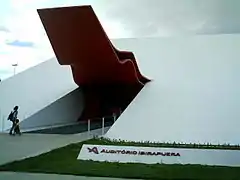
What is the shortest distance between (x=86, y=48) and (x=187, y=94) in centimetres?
419

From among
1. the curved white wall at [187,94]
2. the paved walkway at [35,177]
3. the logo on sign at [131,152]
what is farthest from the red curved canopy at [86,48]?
the paved walkway at [35,177]

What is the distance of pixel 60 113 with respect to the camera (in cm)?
1933

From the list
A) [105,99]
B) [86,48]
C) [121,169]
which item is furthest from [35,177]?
[105,99]

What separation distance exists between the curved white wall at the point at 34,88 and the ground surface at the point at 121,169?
33.1 ft

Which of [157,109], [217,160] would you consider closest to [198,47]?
[157,109]

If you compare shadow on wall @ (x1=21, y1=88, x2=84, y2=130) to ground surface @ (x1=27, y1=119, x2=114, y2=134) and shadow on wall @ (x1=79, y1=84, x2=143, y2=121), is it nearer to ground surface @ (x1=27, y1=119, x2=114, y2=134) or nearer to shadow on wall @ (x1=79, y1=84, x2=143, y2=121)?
shadow on wall @ (x1=79, y1=84, x2=143, y2=121)

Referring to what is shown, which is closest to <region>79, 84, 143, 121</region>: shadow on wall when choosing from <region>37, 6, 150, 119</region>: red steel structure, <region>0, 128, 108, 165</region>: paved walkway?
<region>37, 6, 150, 119</region>: red steel structure

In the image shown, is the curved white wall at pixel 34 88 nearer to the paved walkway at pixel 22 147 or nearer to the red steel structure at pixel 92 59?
the red steel structure at pixel 92 59

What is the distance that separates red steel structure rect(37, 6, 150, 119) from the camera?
15.2 meters

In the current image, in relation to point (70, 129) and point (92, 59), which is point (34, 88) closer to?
point (70, 129)

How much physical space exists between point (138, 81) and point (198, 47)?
13.7 feet

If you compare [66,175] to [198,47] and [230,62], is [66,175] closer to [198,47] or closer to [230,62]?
[230,62]

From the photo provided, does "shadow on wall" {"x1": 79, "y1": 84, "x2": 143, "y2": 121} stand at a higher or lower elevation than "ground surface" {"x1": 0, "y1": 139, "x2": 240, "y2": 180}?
higher

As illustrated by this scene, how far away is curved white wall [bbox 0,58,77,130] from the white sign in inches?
403
